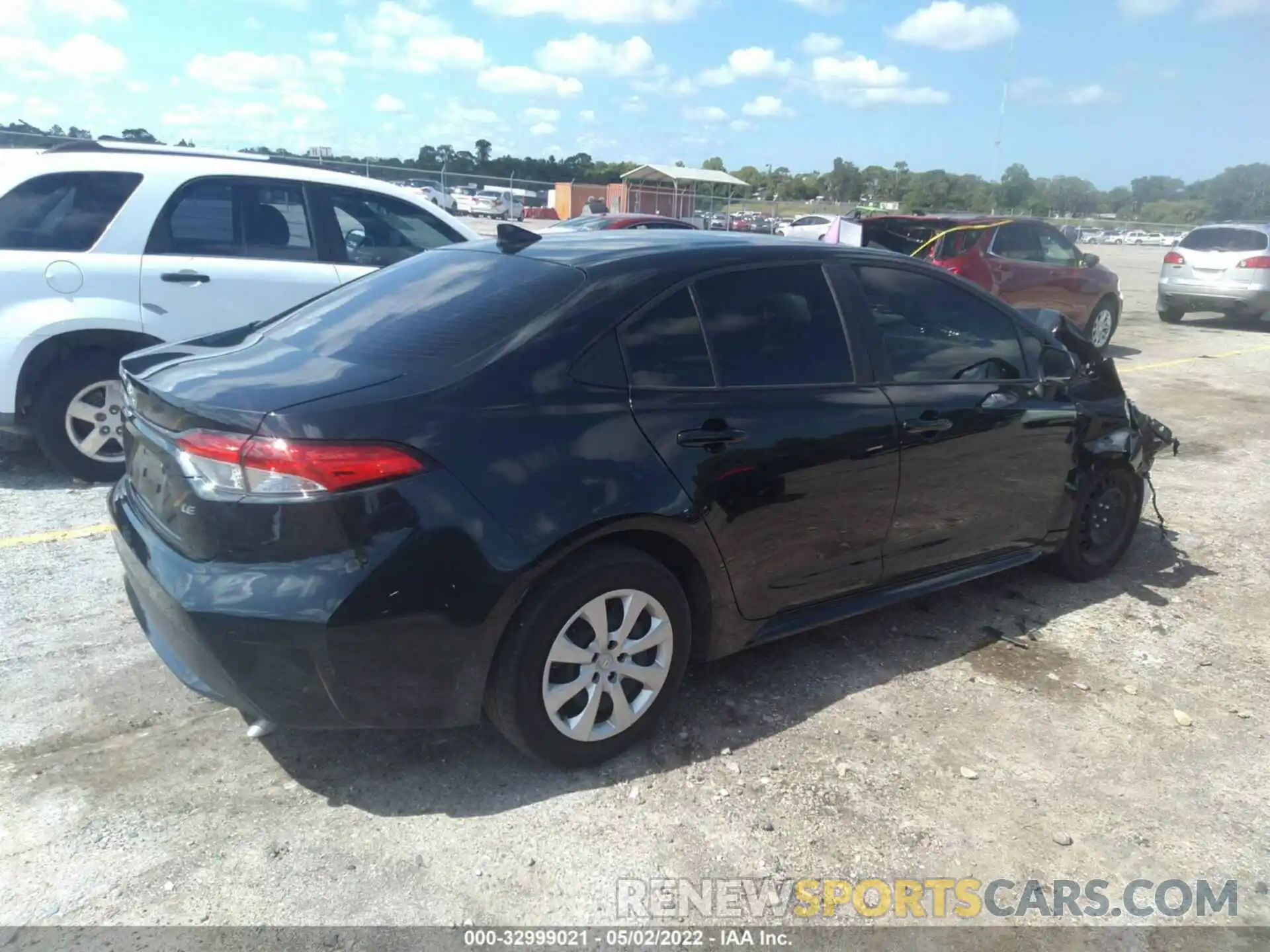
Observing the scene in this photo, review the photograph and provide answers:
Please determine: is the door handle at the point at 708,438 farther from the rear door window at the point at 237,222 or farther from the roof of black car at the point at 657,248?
the rear door window at the point at 237,222

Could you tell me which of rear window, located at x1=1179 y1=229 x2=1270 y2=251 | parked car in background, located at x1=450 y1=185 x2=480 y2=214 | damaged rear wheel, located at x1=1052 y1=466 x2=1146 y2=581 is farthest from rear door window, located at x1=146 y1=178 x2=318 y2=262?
parked car in background, located at x1=450 y1=185 x2=480 y2=214

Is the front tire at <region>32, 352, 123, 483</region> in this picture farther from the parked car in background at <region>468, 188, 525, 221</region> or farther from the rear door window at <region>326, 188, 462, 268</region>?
the parked car in background at <region>468, 188, 525, 221</region>

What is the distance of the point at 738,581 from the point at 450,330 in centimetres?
127

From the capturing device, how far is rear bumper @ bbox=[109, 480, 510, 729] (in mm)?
2502

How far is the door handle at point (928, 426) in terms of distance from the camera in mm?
3662

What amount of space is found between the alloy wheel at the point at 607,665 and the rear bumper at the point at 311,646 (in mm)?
257

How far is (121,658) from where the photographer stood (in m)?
3.59

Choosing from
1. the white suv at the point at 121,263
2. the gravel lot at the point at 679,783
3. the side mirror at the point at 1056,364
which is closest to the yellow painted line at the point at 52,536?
the gravel lot at the point at 679,783

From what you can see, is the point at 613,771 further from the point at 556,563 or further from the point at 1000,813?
the point at 1000,813

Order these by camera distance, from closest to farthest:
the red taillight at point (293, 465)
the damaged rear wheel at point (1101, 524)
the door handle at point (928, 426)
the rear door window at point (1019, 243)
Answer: the red taillight at point (293, 465), the door handle at point (928, 426), the damaged rear wheel at point (1101, 524), the rear door window at point (1019, 243)

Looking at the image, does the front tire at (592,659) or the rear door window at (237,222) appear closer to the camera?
the front tire at (592,659)

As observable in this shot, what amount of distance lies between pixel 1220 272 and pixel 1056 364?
537 inches

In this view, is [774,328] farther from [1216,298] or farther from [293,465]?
[1216,298]

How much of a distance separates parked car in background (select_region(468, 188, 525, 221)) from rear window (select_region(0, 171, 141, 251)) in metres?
31.0
